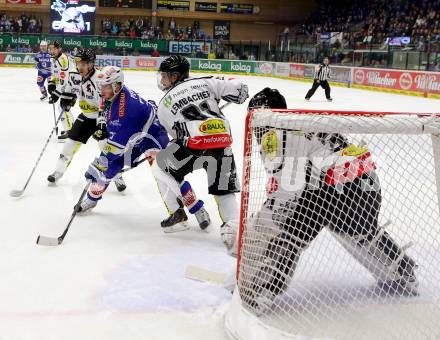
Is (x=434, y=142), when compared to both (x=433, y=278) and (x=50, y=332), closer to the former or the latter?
(x=433, y=278)

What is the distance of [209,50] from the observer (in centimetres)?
2539

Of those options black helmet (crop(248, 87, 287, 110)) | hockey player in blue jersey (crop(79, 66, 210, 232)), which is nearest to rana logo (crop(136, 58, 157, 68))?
hockey player in blue jersey (crop(79, 66, 210, 232))

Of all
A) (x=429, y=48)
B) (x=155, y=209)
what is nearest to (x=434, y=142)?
(x=155, y=209)

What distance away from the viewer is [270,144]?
8.06 ft

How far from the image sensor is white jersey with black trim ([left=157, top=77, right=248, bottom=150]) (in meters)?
3.42

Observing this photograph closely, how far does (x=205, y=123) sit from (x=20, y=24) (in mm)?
25179

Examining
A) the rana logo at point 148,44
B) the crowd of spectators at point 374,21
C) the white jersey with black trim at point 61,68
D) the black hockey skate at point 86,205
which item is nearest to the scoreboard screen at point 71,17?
the rana logo at point 148,44

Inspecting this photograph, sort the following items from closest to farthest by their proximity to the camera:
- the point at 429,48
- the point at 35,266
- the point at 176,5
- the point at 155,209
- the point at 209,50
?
1. the point at 35,266
2. the point at 155,209
3. the point at 429,48
4. the point at 209,50
5. the point at 176,5

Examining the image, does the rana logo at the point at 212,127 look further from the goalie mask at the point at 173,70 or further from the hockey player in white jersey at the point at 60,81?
the hockey player in white jersey at the point at 60,81

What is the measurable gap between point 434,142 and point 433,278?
0.77 metres

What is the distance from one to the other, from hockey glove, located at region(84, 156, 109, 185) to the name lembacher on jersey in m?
0.68

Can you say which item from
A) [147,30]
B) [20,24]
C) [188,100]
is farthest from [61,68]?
[147,30]

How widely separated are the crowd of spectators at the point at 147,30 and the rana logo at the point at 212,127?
2398 cm

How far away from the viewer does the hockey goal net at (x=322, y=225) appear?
88.9 inches
